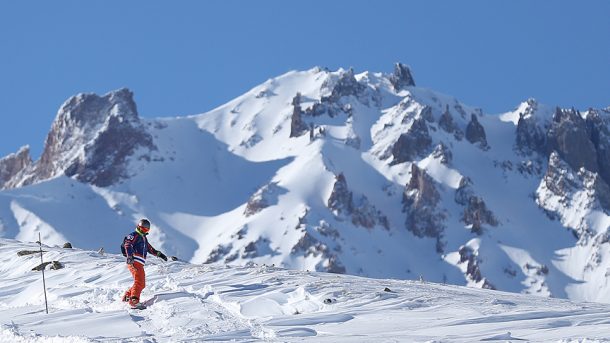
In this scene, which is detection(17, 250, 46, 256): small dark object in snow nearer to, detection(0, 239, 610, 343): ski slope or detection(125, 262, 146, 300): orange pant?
detection(0, 239, 610, 343): ski slope

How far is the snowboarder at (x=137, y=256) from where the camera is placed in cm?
2823

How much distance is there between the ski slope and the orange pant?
1.16ft

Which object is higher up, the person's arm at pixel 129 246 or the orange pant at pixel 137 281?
the person's arm at pixel 129 246

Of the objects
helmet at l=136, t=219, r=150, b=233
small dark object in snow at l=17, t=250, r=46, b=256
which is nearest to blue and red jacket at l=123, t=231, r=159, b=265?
helmet at l=136, t=219, r=150, b=233

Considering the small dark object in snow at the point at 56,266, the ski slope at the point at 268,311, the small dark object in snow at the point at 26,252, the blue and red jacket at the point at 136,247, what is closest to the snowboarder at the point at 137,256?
the blue and red jacket at the point at 136,247

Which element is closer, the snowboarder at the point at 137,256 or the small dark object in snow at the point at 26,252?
the snowboarder at the point at 137,256

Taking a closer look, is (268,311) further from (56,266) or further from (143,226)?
(56,266)

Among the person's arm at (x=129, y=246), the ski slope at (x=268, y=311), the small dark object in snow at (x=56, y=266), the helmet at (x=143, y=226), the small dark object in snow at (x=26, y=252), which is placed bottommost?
the ski slope at (x=268, y=311)

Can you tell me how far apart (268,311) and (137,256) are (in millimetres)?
4007

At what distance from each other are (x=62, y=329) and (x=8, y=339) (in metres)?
1.14

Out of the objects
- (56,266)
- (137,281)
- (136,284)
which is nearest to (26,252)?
(56,266)

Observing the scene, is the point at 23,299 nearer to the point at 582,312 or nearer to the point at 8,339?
the point at 8,339

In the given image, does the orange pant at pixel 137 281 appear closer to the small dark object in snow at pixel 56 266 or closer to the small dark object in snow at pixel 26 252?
the small dark object in snow at pixel 56 266

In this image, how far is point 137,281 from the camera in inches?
1116
